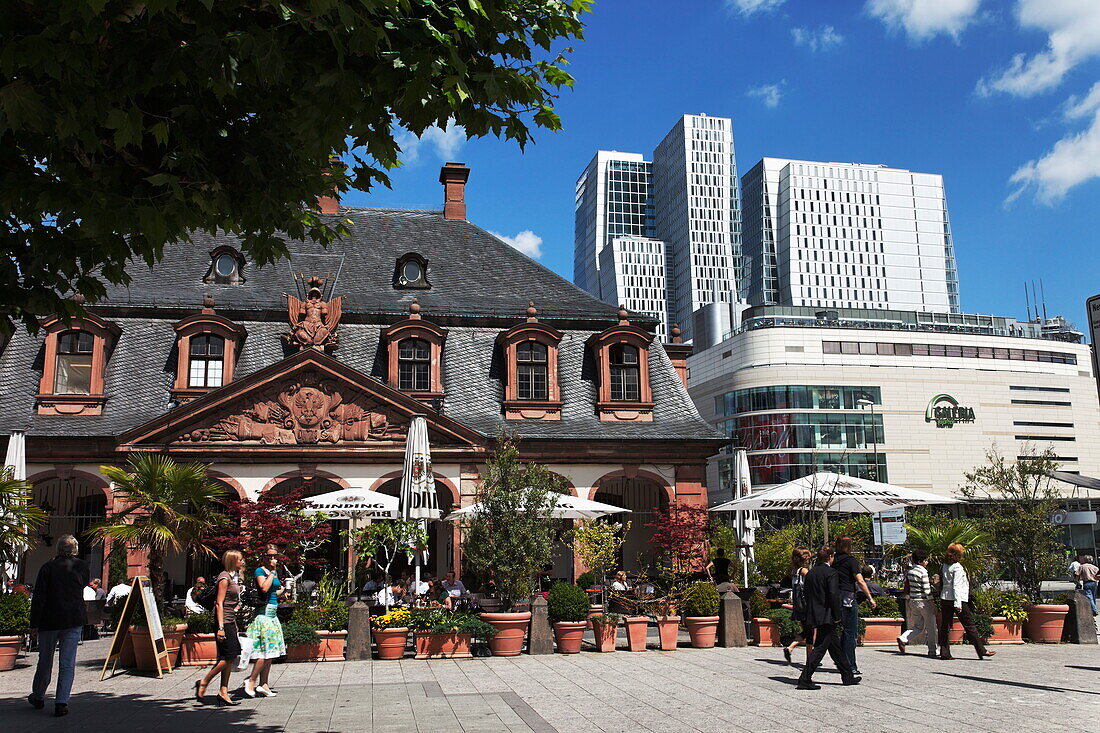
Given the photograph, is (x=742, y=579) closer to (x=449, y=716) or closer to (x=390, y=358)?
(x=390, y=358)

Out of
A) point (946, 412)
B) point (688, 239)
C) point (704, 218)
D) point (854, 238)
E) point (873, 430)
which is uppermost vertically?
point (704, 218)

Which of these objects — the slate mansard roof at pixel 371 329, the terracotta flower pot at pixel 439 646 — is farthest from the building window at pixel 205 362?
the terracotta flower pot at pixel 439 646

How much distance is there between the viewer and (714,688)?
37.0 feet

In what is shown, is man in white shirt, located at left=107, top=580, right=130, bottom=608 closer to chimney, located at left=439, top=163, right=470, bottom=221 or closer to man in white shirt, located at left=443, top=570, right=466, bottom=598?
man in white shirt, located at left=443, top=570, right=466, bottom=598

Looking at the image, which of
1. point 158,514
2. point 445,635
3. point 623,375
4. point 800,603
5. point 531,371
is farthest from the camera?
point 623,375

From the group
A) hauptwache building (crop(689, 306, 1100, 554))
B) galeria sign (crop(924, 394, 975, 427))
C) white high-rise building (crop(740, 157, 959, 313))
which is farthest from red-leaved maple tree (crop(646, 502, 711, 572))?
white high-rise building (crop(740, 157, 959, 313))

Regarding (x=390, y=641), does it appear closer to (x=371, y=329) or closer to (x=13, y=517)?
(x=13, y=517)

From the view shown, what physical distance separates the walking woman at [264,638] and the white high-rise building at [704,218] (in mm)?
157793

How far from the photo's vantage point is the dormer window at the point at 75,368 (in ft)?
77.5

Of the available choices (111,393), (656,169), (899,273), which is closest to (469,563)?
(111,393)

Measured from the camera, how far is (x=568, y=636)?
15.4 m

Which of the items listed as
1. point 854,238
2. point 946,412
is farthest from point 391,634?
point 854,238

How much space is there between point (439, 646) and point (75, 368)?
47.7 feet

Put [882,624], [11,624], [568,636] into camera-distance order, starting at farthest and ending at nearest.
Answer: [882,624], [568,636], [11,624]
